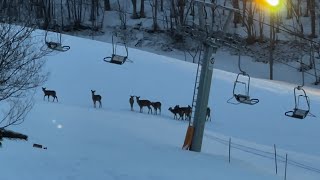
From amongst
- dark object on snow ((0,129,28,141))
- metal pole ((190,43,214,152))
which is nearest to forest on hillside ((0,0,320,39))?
metal pole ((190,43,214,152))

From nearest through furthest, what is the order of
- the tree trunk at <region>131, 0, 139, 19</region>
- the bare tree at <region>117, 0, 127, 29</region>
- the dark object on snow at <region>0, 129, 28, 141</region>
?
the dark object on snow at <region>0, 129, 28, 141</region> → the bare tree at <region>117, 0, 127, 29</region> → the tree trunk at <region>131, 0, 139, 19</region>

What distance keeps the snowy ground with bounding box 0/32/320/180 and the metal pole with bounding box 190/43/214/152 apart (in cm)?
55

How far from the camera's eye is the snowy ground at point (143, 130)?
1473cm

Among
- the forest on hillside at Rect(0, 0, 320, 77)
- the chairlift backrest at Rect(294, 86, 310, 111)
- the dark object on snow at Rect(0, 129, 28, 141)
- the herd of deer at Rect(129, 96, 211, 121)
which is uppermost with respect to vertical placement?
the forest on hillside at Rect(0, 0, 320, 77)

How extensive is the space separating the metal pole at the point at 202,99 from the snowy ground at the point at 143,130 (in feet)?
1.80

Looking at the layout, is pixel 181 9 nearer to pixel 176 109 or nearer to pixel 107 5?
pixel 107 5

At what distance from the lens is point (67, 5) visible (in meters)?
69.9

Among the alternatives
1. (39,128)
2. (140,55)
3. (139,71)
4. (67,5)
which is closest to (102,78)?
(139,71)

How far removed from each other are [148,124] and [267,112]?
31.5 feet

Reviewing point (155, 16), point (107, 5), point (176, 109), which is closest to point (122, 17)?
point (155, 16)

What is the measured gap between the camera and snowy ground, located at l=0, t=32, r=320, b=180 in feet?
48.3

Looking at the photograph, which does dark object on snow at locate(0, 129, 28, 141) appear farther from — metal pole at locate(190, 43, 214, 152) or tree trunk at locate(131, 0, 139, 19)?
tree trunk at locate(131, 0, 139, 19)

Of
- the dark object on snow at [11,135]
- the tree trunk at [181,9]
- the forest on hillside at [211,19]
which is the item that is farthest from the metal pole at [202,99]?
the tree trunk at [181,9]

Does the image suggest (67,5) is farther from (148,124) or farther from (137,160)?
(137,160)
